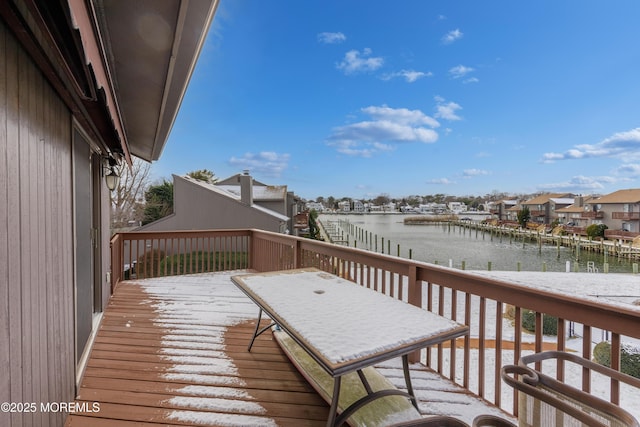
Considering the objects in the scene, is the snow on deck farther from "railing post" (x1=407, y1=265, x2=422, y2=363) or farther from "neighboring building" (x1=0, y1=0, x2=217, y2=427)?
"neighboring building" (x1=0, y1=0, x2=217, y2=427)

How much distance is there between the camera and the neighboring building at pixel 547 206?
5047cm

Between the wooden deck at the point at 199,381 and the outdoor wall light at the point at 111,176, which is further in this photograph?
the outdoor wall light at the point at 111,176

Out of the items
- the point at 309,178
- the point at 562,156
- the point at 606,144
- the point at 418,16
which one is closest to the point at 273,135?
the point at 309,178

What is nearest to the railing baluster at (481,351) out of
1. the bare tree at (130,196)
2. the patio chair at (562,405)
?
the patio chair at (562,405)

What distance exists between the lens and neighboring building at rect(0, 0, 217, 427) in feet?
3.98

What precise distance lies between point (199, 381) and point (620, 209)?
4938 cm

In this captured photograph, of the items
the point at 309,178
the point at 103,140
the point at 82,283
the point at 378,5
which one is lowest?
the point at 82,283

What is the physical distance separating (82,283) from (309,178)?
42022 mm

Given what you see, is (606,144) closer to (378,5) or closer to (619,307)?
(378,5)

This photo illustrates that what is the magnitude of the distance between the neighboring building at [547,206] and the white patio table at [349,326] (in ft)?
200

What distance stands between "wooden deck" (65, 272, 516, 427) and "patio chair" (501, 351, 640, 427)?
42.8 inches

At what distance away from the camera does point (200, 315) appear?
3893 mm

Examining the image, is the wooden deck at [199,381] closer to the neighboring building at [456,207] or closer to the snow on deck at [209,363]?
the snow on deck at [209,363]

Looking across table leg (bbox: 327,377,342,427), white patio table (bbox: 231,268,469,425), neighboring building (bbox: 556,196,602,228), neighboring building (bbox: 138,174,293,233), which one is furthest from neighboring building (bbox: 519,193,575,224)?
table leg (bbox: 327,377,342,427)
